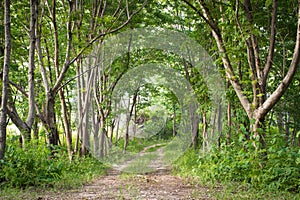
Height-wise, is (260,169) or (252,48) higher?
(252,48)

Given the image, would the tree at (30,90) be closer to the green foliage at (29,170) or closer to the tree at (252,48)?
the green foliage at (29,170)

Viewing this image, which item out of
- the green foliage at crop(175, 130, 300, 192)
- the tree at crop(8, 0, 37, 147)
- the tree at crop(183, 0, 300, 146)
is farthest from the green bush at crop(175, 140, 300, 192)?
the tree at crop(8, 0, 37, 147)

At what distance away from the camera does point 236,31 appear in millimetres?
6000

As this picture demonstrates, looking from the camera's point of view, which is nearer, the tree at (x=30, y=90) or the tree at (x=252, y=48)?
the tree at (x=252, y=48)

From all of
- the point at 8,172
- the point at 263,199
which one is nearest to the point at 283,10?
the point at 263,199

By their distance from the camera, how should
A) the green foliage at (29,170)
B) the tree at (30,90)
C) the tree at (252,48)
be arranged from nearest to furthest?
the green foliage at (29,170) → the tree at (252,48) → the tree at (30,90)

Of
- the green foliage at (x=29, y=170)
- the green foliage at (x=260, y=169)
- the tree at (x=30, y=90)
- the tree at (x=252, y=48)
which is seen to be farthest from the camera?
the tree at (x=30, y=90)

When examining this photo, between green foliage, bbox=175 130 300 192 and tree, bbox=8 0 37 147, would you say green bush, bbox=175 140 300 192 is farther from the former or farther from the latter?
tree, bbox=8 0 37 147

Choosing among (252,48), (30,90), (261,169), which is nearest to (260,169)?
(261,169)

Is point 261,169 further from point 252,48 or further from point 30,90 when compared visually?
point 30,90

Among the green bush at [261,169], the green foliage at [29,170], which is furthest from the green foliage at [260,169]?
the green foliage at [29,170]

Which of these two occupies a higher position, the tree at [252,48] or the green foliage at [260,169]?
the tree at [252,48]

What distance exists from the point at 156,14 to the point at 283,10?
4.37 m

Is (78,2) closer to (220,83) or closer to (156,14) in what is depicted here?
(156,14)
